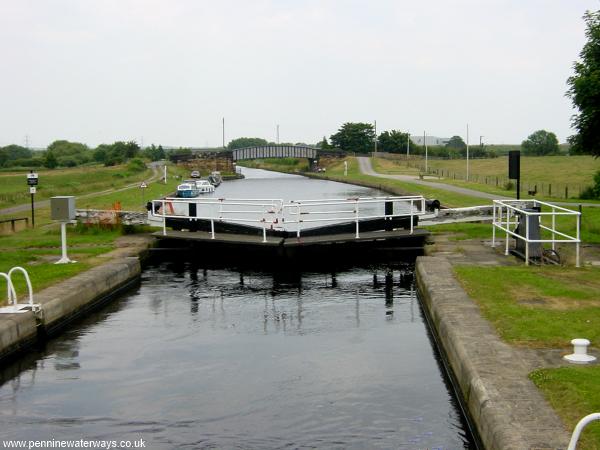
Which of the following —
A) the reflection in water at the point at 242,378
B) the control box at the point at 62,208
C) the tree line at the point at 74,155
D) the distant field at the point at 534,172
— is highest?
the tree line at the point at 74,155

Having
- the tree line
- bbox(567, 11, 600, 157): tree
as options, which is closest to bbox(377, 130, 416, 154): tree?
the tree line

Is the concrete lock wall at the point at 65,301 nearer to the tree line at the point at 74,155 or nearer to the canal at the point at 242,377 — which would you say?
the canal at the point at 242,377

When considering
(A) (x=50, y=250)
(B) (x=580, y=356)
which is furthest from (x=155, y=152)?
(B) (x=580, y=356)

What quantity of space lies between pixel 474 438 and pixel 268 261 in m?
14.2

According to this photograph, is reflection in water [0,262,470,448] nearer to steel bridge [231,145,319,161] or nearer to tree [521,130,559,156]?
steel bridge [231,145,319,161]

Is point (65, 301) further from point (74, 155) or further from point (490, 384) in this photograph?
point (74, 155)

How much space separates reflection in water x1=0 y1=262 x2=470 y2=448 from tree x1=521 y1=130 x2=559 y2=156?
143 metres

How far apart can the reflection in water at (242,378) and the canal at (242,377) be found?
24 mm

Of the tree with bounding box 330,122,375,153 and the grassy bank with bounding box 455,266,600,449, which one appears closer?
the grassy bank with bounding box 455,266,600,449

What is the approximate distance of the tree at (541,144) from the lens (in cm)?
15300

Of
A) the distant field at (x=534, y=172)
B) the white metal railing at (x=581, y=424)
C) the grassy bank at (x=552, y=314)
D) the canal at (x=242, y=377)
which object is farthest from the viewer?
the distant field at (x=534, y=172)

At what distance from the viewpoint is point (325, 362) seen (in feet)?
36.4

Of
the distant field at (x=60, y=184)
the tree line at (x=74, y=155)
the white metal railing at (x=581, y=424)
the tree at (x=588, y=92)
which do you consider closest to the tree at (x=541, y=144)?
the tree line at (x=74, y=155)

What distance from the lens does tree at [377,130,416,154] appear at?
14688 centimetres
